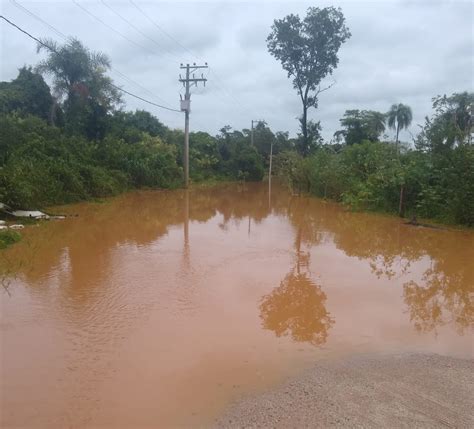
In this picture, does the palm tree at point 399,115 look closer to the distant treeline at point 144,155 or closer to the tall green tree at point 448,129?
the distant treeline at point 144,155

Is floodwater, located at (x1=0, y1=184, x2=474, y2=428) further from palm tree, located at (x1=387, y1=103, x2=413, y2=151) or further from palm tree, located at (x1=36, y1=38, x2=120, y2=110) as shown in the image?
palm tree, located at (x1=387, y1=103, x2=413, y2=151)

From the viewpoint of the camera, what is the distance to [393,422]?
133 inches

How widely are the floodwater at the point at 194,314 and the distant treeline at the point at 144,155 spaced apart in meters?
2.83

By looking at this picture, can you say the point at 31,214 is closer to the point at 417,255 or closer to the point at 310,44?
the point at 417,255

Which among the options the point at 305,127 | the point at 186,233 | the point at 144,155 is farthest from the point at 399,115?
the point at 186,233

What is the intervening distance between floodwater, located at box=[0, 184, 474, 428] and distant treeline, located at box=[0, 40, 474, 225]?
111 inches

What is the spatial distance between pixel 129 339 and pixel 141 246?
5.39m

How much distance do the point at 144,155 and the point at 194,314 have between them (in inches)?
885

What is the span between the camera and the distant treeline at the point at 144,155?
13844 mm

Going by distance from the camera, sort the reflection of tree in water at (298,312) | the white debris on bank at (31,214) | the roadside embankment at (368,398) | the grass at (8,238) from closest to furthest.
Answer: the roadside embankment at (368,398) → the reflection of tree in water at (298,312) → the grass at (8,238) → the white debris on bank at (31,214)

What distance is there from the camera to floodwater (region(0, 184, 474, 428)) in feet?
12.5

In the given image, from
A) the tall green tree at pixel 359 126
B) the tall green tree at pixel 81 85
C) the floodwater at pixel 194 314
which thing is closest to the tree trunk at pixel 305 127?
the tall green tree at pixel 359 126

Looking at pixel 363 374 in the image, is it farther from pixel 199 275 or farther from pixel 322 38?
pixel 322 38

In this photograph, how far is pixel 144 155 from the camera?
1062 inches
